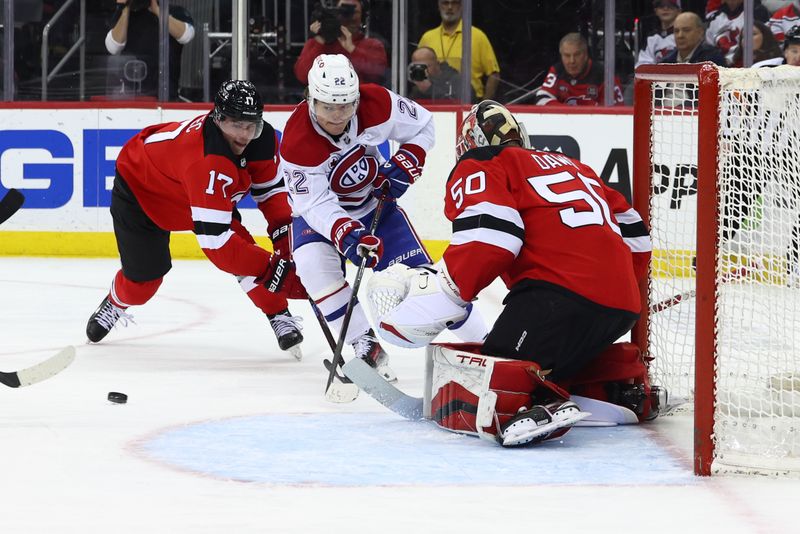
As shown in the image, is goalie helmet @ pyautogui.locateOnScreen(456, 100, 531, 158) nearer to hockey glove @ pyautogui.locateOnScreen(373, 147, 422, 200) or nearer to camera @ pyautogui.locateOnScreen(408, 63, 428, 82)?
hockey glove @ pyautogui.locateOnScreen(373, 147, 422, 200)

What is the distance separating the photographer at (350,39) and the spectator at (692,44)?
1.48 m

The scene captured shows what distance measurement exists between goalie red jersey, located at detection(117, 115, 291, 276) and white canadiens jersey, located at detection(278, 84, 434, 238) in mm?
205

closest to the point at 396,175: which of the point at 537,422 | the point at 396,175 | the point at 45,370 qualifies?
the point at 396,175

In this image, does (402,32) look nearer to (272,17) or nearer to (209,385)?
(272,17)

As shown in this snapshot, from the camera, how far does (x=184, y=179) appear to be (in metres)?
3.75

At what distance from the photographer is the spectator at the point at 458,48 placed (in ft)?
21.4

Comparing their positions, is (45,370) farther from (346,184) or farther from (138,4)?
(138,4)

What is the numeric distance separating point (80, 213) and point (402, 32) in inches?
76.1

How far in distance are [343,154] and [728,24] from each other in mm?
3396

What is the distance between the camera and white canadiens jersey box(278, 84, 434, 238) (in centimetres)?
353

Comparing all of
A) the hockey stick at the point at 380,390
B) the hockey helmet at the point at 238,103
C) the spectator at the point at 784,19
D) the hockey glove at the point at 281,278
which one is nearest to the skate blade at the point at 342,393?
the hockey stick at the point at 380,390

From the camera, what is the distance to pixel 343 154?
362 centimetres

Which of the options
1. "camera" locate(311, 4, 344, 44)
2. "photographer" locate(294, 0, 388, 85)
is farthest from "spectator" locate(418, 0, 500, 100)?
"camera" locate(311, 4, 344, 44)

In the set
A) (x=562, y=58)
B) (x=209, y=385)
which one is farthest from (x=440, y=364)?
(x=562, y=58)
